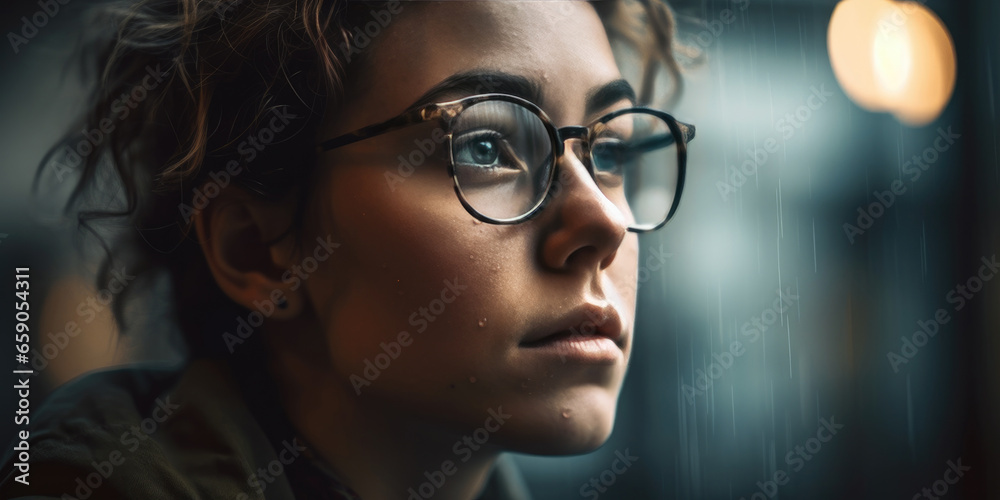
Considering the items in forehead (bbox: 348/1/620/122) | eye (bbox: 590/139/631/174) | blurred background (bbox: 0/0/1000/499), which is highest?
forehead (bbox: 348/1/620/122)

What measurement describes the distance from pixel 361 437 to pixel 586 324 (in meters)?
0.28

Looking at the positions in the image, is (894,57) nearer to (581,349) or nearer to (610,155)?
(610,155)

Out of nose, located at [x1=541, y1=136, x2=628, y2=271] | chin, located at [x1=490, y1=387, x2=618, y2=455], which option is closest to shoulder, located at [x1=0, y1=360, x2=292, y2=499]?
chin, located at [x1=490, y1=387, x2=618, y2=455]

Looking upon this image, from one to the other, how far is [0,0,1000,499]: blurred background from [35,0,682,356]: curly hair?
0.40 meters

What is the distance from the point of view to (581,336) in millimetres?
725

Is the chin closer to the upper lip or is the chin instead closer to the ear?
the upper lip

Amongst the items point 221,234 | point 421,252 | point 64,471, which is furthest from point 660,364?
point 64,471

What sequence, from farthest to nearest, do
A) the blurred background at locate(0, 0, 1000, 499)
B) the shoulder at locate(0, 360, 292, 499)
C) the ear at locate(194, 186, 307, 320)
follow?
the blurred background at locate(0, 0, 1000, 499)
the ear at locate(194, 186, 307, 320)
the shoulder at locate(0, 360, 292, 499)

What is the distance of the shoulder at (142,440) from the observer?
669 millimetres

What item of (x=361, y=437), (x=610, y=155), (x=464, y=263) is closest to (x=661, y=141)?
(x=610, y=155)

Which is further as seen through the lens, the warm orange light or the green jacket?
the warm orange light

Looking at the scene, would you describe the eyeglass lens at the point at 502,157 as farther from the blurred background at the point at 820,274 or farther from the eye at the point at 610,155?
the blurred background at the point at 820,274

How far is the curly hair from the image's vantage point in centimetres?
76

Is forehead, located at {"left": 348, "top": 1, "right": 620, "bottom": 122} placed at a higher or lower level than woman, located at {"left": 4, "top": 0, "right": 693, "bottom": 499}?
higher
